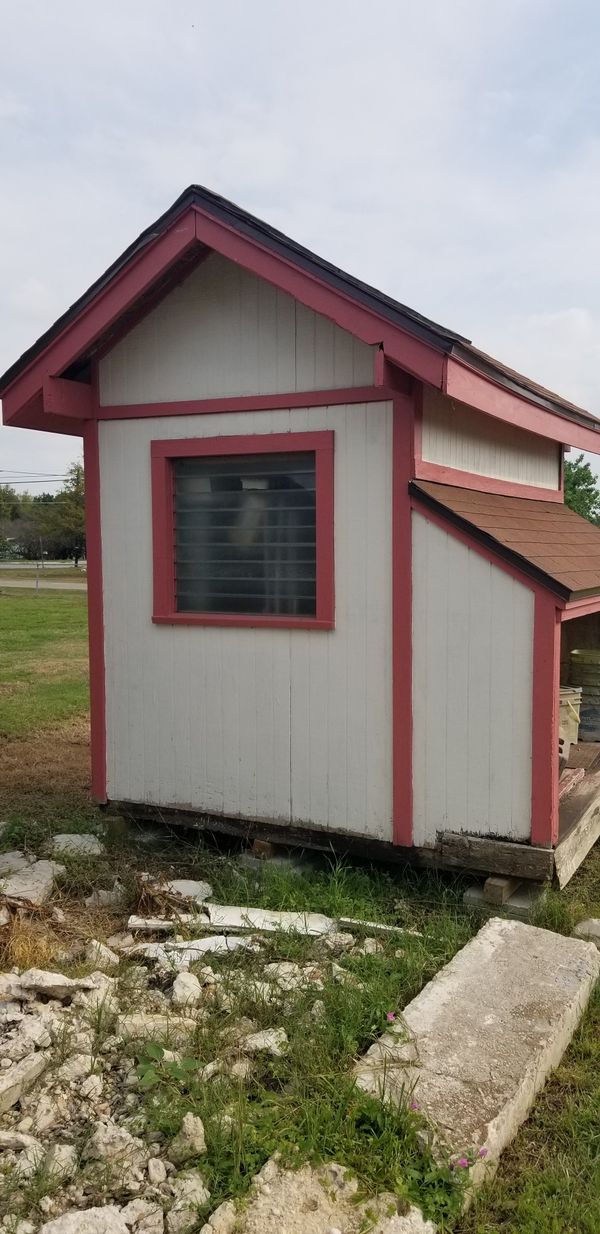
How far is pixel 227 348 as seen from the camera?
576 centimetres

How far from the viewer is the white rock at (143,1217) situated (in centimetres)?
271

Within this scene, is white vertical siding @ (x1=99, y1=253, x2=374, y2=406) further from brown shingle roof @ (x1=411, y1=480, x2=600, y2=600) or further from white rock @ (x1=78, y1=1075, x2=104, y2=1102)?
white rock @ (x1=78, y1=1075, x2=104, y2=1102)

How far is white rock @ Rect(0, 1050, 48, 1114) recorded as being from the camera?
3.25m

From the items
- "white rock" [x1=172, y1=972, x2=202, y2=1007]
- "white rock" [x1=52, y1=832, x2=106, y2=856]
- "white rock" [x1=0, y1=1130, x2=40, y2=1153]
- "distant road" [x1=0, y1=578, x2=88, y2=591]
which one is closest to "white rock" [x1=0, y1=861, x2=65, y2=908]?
"white rock" [x1=52, y1=832, x2=106, y2=856]


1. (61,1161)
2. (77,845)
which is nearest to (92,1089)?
(61,1161)

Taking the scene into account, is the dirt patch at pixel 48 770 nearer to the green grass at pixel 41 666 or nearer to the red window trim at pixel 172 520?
the green grass at pixel 41 666

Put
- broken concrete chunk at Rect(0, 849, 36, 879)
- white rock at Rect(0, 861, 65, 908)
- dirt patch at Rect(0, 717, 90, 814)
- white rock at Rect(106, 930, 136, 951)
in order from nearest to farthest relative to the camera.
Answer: white rock at Rect(106, 930, 136, 951) < white rock at Rect(0, 861, 65, 908) < broken concrete chunk at Rect(0, 849, 36, 879) < dirt patch at Rect(0, 717, 90, 814)

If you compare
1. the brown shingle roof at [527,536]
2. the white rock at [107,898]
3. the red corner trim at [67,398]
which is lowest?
the white rock at [107,898]

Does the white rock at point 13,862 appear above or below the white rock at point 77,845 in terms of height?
below

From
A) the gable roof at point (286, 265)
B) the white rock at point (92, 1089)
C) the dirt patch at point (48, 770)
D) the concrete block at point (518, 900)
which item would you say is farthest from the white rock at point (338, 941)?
the dirt patch at point (48, 770)

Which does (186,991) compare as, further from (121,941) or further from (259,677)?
(259,677)

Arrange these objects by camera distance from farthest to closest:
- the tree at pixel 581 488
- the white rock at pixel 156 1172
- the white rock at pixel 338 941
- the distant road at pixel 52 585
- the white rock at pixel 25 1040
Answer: the distant road at pixel 52 585
the tree at pixel 581 488
the white rock at pixel 338 941
the white rock at pixel 25 1040
the white rock at pixel 156 1172

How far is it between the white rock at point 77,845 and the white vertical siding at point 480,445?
3216 mm

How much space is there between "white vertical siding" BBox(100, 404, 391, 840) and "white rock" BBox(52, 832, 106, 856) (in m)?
0.33
